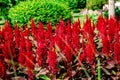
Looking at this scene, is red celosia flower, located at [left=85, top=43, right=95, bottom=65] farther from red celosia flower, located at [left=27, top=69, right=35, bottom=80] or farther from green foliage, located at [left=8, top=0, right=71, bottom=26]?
green foliage, located at [left=8, top=0, right=71, bottom=26]

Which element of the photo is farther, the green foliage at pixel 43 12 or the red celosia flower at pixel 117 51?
the green foliage at pixel 43 12

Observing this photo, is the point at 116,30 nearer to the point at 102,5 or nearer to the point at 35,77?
the point at 35,77

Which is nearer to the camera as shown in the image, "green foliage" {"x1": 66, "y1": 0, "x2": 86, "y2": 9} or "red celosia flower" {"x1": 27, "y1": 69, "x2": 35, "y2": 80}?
"red celosia flower" {"x1": 27, "y1": 69, "x2": 35, "y2": 80}

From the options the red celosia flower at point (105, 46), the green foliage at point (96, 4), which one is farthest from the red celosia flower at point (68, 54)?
the green foliage at point (96, 4)

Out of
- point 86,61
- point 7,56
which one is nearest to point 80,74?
point 86,61

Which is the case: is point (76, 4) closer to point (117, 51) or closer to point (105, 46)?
point (105, 46)

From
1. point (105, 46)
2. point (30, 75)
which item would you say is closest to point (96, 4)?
point (105, 46)

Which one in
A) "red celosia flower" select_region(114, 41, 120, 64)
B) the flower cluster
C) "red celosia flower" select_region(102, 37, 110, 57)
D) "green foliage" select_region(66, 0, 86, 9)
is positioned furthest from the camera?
"green foliage" select_region(66, 0, 86, 9)

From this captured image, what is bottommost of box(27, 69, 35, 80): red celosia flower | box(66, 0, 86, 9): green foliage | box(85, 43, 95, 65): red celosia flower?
box(66, 0, 86, 9): green foliage

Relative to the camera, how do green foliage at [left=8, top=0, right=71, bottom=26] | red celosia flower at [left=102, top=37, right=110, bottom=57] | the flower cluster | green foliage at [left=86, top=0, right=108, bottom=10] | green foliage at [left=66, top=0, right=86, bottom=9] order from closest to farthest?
the flower cluster
red celosia flower at [left=102, top=37, right=110, bottom=57]
green foliage at [left=8, top=0, right=71, bottom=26]
green foliage at [left=86, top=0, right=108, bottom=10]
green foliage at [left=66, top=0, right=86, bottom=9]

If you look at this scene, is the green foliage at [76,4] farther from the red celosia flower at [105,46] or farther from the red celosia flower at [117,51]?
the red celosia flower at [117,51]

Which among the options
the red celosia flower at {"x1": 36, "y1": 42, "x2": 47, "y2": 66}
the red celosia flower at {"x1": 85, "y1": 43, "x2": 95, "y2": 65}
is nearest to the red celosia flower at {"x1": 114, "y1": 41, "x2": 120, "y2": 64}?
the red celosia flower at {"x1": 85, "y1": 43, "x2": 95, "y2": 65}

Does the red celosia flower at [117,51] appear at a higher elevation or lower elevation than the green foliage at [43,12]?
higher

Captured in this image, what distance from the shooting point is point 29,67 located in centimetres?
390
